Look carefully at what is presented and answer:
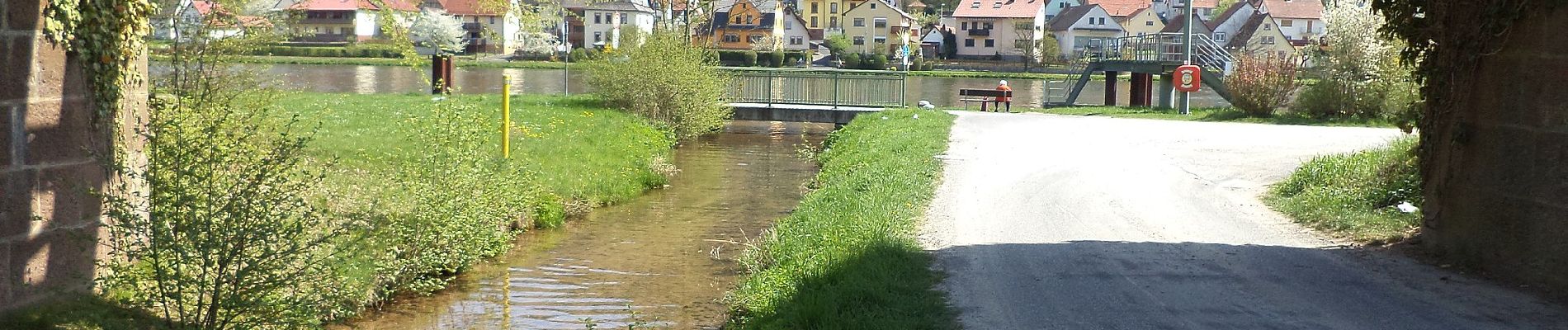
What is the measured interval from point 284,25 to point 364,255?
4.70 m

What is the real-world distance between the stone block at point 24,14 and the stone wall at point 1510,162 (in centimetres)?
979

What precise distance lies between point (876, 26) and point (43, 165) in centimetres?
11715

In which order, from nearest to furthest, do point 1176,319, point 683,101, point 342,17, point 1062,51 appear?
point 1176,319
point 683,101
point 342,17
point 1062,51

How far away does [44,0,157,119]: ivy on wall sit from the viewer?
8906 millimetres

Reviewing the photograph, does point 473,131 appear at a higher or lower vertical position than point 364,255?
higher

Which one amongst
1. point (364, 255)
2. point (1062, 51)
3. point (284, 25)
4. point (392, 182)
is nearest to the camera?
point (364, 255)

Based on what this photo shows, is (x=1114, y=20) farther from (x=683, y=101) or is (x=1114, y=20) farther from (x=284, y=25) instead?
(x=284, y=25)

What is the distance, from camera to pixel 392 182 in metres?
12.2

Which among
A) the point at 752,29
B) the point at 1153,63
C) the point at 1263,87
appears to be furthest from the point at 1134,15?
the point at 1263,87

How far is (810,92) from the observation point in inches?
1320

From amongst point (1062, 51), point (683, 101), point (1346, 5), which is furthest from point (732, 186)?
point (1062, 51)

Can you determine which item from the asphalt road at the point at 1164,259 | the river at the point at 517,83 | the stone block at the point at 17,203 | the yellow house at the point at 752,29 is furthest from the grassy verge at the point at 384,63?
the stone block at the point at 17,203

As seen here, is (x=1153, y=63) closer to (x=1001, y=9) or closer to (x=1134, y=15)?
(x=1001, y=9)

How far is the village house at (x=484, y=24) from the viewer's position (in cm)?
1608
